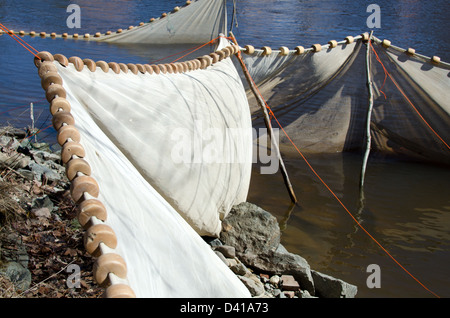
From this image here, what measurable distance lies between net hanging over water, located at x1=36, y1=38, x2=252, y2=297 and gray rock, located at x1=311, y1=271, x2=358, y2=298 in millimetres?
937

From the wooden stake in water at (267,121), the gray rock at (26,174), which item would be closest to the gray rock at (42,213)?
the gray rock at (26,174)

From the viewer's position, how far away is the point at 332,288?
11.8 feet

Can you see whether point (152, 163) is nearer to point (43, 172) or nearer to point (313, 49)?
point (43, 172)

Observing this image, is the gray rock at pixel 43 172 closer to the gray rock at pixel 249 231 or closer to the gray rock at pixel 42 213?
the gray rock at pixel 42 213

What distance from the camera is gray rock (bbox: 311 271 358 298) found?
3.59 meters

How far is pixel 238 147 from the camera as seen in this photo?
13.3 feet

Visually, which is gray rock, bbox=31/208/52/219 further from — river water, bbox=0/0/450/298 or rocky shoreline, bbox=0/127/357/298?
river water, bbox=0/0/450/298

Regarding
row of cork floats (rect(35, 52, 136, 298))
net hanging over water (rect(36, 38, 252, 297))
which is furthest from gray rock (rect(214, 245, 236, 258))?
row of cork floats (rect(35, 52, 136, 298))

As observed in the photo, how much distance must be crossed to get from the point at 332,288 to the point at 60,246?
2081 mm

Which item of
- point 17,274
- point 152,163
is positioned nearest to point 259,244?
point 152,163

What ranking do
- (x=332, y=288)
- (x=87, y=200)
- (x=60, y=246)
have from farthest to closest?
1. (x=332, y=288)
2. (x=60, y=246)
3. (x=87, y=200)

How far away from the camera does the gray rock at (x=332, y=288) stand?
3.59 meters

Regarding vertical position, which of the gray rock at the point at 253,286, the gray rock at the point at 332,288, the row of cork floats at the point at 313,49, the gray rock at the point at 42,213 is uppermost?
the row of cork floats at the point at 313,49
